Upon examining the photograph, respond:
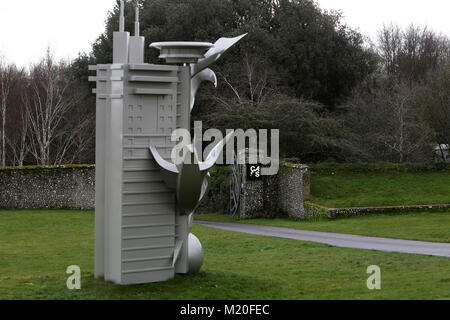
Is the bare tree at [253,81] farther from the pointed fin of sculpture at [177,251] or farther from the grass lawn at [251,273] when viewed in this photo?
the pointed fin of sculpture at [177,251]

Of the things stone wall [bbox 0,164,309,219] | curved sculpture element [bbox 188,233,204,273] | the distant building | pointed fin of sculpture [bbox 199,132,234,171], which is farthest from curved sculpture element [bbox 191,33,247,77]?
the distant building

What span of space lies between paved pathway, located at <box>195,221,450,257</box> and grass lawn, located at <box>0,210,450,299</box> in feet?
3.63

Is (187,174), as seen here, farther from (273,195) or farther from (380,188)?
(380,188)

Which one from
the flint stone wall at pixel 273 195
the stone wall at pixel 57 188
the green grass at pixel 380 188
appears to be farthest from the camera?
the stone wall at pixel 57 188

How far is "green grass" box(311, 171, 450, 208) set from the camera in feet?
109

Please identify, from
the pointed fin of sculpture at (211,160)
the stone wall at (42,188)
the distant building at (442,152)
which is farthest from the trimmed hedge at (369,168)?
the pointed fin of sculpture at (211,160)

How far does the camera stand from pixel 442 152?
140 ft

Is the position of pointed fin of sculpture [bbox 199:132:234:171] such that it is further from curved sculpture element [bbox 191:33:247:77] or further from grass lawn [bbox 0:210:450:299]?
grass lawn [bbox 0:210:450:299]

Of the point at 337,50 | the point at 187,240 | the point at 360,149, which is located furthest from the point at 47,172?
the point at 187,240

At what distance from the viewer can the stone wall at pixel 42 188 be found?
38875 mm

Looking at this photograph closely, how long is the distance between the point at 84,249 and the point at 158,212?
378 inches

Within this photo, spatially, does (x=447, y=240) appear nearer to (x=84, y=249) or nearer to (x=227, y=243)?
(x=227, y=243)

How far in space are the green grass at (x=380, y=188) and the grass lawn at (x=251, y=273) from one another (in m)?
9.58

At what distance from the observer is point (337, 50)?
5194 cm
